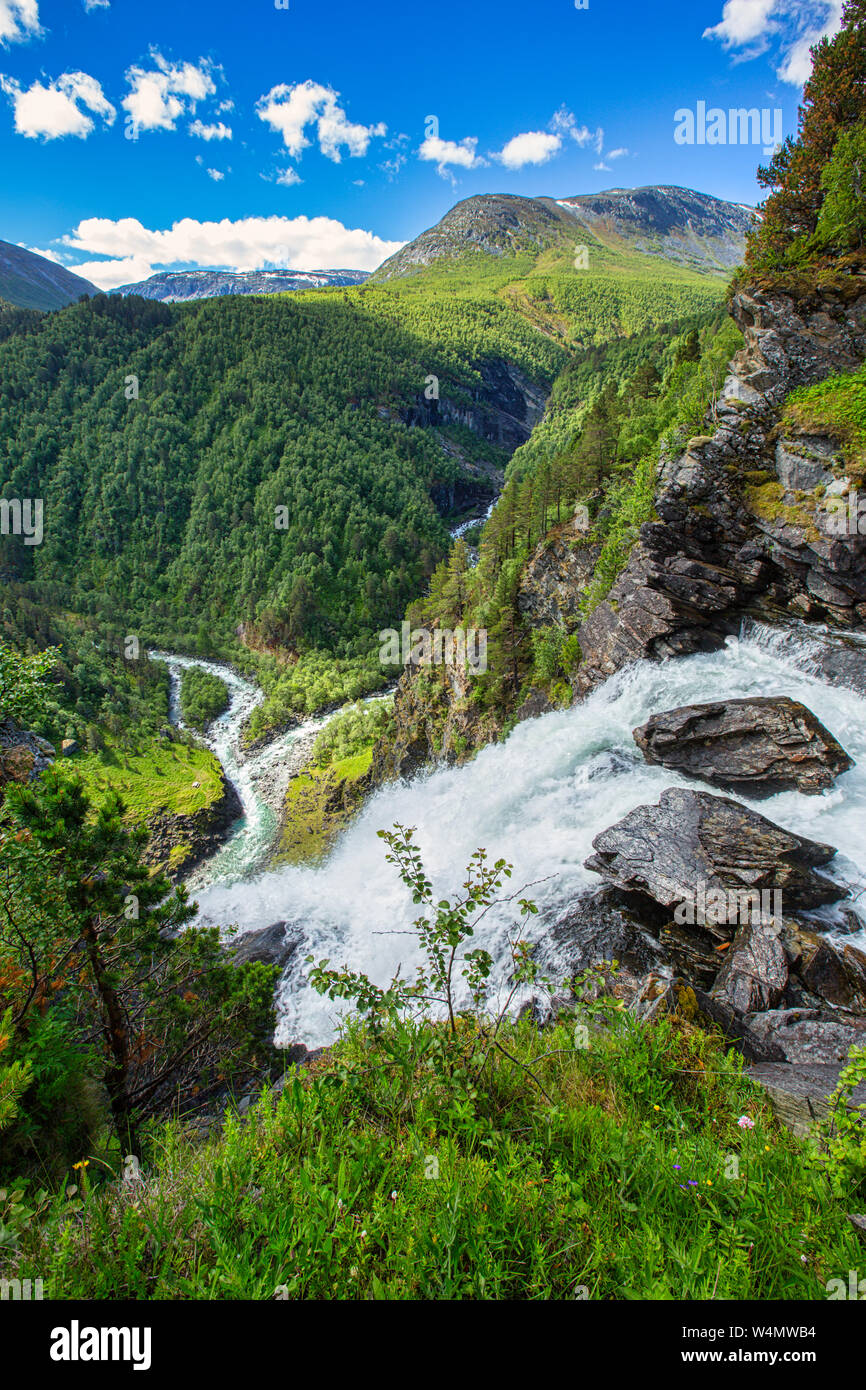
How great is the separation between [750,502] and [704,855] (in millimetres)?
15316

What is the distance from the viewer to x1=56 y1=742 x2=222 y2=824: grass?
161 feet

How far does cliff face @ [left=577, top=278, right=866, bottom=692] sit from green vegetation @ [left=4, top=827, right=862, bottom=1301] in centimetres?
1832

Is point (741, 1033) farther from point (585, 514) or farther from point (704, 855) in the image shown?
point (585, 514)

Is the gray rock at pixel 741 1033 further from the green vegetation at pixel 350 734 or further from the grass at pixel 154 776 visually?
the grass at pixel 154 776

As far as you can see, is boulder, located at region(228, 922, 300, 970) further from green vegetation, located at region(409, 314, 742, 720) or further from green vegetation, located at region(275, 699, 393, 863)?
green vegetation, located at region(275, 699, 393, 863)

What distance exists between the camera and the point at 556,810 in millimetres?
16422

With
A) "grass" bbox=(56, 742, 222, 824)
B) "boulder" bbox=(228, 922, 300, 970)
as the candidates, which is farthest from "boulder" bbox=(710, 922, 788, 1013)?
"grass" bbox=(56, 742, 222, 824)

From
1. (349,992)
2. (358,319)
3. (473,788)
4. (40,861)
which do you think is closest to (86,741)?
(473,788)

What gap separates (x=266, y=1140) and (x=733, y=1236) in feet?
10.2

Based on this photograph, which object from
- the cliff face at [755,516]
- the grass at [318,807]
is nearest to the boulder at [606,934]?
the cliff face at [755,516]

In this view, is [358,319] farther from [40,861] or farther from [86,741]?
[40,861]

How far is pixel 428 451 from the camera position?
136 metres

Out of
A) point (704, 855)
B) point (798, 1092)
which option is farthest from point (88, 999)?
point (704, 855)

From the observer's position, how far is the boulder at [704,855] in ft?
34.8
